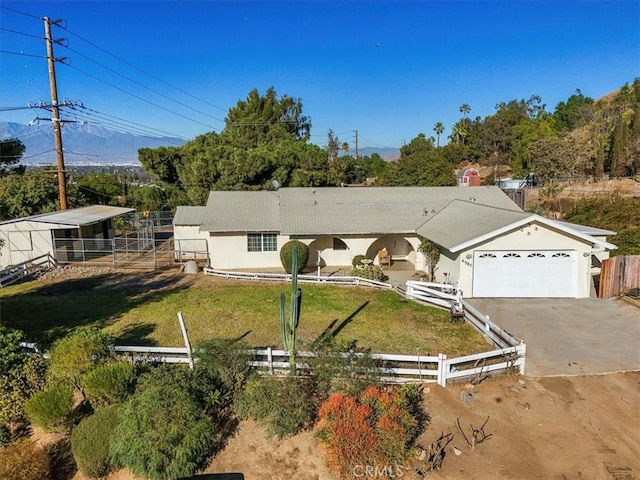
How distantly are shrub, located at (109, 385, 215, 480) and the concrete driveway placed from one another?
7.96 meters

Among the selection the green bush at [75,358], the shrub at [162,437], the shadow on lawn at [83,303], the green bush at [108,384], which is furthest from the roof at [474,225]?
the green bush at [75,358]

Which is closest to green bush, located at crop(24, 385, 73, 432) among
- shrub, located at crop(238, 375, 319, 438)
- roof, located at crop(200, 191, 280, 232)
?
shrub, located at crop(238, 375, 319, 438)

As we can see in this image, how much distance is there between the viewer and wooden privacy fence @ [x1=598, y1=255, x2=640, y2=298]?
52.3 feet

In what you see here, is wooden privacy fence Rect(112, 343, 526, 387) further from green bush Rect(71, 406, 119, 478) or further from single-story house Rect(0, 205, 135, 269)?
single-story house Rect(0, 205, 135, 269)

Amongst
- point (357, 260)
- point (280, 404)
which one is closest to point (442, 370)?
point (280, 404)

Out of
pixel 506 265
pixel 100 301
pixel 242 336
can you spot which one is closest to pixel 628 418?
pixel 506 265

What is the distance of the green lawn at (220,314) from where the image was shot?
41.3ft

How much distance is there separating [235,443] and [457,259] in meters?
12.3

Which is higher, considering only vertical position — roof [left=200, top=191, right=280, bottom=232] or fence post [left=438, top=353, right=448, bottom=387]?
roof [left=200, top=191, right=280, bottom=232]

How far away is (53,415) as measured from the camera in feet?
27.6

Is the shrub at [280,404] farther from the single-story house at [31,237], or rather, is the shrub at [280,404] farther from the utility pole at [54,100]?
the utility pole at [54,100]

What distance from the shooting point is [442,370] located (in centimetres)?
958

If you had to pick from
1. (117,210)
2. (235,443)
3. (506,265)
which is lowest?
(235,443)

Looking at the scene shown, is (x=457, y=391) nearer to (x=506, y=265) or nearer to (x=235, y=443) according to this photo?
(x=235, y=443)
